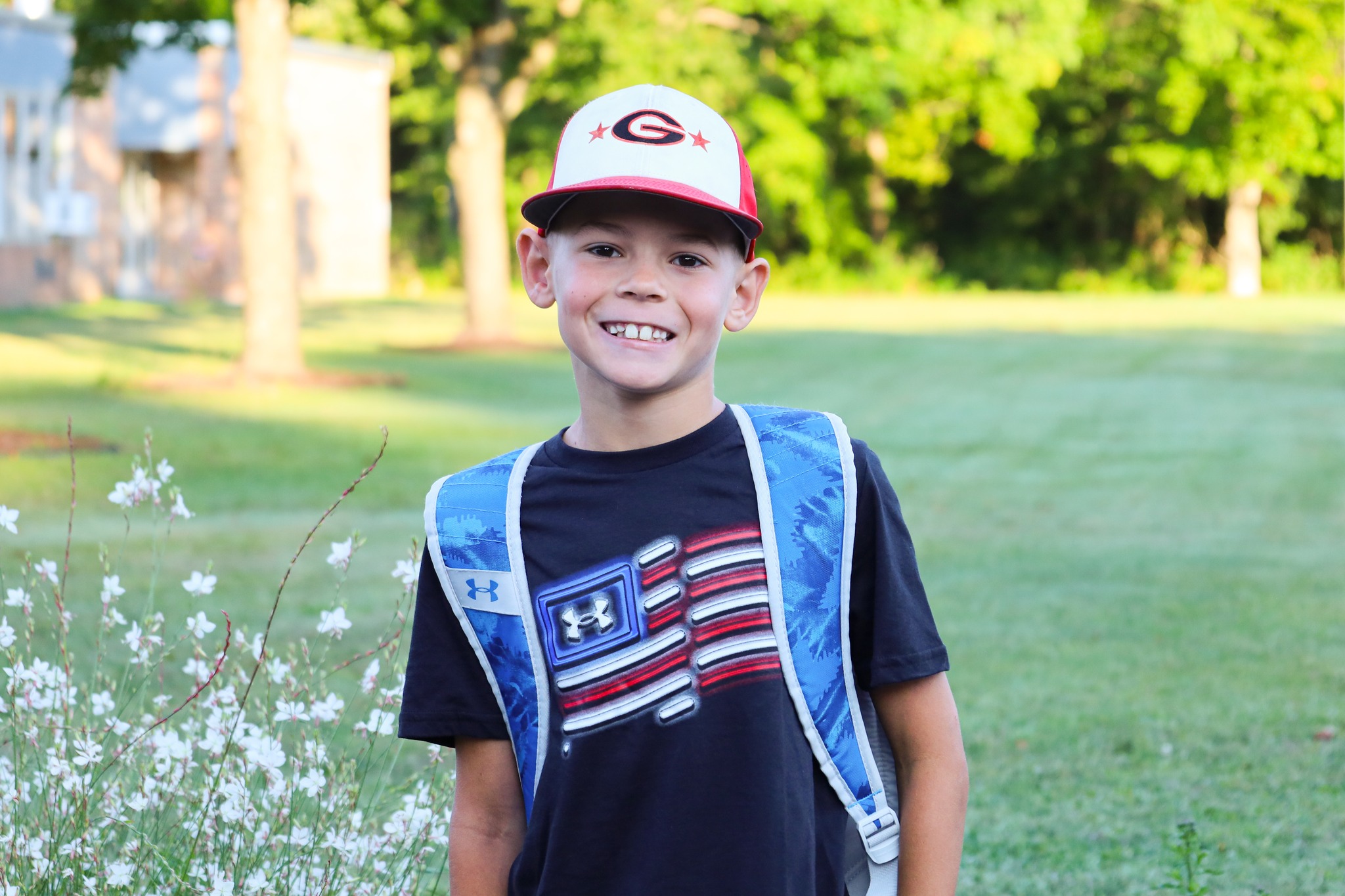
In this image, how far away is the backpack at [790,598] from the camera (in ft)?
6.81

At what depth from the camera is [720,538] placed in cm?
208

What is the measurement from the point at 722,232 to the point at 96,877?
172 centimetres

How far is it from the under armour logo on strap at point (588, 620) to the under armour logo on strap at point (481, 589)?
0.10 meters

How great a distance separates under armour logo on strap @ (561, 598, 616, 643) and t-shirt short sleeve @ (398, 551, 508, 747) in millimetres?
167

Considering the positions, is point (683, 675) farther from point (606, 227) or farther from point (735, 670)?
point (606, 227)

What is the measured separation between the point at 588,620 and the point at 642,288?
42 cm

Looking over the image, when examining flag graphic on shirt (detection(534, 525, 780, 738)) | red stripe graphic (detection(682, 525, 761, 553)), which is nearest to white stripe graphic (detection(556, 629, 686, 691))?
flag graphic on shirt (detection(534, 525, 780, 738))

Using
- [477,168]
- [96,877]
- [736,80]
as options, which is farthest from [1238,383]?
[96,877]

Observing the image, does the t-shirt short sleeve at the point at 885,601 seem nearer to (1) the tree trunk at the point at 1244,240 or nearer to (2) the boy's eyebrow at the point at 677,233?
(2) the boy's eyebrow at the point at 677,233

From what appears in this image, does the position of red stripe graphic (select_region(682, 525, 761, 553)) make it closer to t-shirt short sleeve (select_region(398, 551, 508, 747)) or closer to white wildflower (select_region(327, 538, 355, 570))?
t-shirt short sleeve (select_region(398, 551, 508, 747))

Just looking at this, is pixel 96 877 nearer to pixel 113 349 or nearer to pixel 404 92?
pixel 113 349

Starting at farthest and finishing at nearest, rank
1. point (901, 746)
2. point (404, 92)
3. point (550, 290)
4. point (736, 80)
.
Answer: point (404, 92), point (736, 80), point (550, 290), point (901, 746)

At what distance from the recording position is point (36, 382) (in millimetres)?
16141

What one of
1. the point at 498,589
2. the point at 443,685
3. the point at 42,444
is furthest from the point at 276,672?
the point at 42,444
